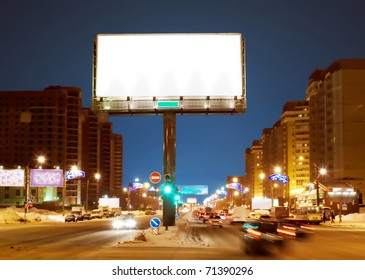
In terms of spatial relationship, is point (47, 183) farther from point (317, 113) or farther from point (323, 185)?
point (317, 113)

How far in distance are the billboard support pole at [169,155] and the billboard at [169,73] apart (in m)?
1.18

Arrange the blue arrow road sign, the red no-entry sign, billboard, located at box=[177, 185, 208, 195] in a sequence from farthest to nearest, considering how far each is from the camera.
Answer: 1. billboard, located at box=[177, 185, 208, 195]
2. the red no-entry sign
3. the blue arrow road sign

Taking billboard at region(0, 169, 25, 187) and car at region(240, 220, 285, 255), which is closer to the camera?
car at region(240, 220, 285, 255)

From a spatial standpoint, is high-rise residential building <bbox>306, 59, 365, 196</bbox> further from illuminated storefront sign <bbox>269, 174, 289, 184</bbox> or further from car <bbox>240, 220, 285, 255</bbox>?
car <bbox>240, 220, 285, 255</bbox>

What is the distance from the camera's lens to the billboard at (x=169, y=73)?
1614 inches

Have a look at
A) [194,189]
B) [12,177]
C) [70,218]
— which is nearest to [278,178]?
[70,218]

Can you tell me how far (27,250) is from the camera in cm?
2648

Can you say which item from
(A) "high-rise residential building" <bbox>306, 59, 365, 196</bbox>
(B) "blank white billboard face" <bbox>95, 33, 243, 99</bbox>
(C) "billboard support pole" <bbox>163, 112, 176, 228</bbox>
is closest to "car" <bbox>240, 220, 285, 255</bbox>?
(C) "billboard support pole" <bbox>163, 112, 176, 228</bbox>

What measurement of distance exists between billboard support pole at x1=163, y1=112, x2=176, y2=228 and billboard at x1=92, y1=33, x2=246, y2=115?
1.18 m

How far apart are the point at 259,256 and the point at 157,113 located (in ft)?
74.3

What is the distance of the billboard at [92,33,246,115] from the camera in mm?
41000

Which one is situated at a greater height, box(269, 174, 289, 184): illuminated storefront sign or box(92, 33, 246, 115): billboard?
box(92, 33, 246, 115): billboard

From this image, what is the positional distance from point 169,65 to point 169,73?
0.59m

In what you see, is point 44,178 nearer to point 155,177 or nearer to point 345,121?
point 155,177
